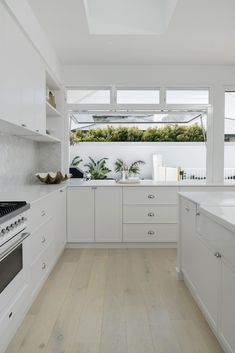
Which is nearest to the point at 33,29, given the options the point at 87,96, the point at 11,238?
the point at 87,96

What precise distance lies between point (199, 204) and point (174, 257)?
1.59 metres

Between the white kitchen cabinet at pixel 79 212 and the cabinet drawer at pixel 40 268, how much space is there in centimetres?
87

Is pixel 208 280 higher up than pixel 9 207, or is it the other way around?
pixel 9 207

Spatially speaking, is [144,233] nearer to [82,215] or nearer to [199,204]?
[82,215]

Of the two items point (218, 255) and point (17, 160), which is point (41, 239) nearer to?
point (17, 160)

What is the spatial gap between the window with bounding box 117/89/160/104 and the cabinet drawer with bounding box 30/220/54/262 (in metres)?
2.28

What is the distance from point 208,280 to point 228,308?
398 millimetres

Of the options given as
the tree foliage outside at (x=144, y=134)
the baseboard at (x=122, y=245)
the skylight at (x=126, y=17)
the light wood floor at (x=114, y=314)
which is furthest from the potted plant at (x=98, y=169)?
the skylight at (x=126, y=17)

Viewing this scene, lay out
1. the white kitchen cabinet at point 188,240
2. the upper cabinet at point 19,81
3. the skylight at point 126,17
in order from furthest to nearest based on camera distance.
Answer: the skylight at point 126,17 → the white kitchen cabinet at point 188,240 → the upper cabinet at point 19,81

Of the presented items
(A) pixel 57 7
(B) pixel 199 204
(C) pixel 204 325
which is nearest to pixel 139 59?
(A) pixel 57 7

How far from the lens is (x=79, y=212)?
4031mm

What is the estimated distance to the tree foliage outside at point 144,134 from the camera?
468 cm

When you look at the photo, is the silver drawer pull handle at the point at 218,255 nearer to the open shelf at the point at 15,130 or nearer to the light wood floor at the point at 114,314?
the light wood floor at the point at 114,314

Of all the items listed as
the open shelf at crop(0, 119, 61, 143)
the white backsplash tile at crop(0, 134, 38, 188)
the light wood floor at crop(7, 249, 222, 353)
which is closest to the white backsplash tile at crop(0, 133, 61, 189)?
the white backsplash tile at crop(0, 134, 38, 188)
